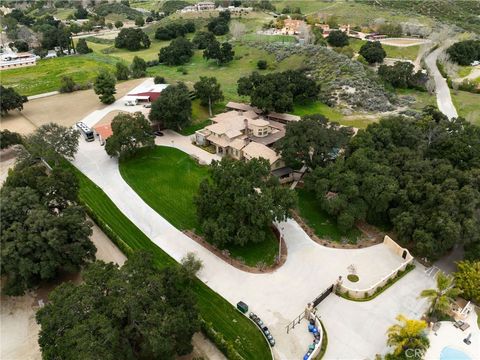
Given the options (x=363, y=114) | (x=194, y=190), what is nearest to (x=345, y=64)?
(x=363, y=114)

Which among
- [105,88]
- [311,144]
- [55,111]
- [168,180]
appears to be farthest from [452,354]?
[55,111]

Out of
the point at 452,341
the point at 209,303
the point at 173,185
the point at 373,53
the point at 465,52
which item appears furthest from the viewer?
the point at 465,52

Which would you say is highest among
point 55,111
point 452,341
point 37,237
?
point 37,237

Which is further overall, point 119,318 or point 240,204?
point 240,204

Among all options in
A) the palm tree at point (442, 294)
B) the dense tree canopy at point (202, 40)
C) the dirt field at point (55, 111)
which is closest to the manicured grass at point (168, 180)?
the dirt field at point (55, 111)

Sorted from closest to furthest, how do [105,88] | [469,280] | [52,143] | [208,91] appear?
[469,280]
[52,143]
[208,91]
[105,88]

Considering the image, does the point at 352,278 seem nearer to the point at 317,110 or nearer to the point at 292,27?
the point at 317,110

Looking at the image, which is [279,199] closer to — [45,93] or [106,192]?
[106,192]

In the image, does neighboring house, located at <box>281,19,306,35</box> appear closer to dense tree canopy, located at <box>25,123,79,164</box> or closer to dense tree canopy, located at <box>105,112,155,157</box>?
dense tree canopy, located at <box>105,112,155,157</box>
